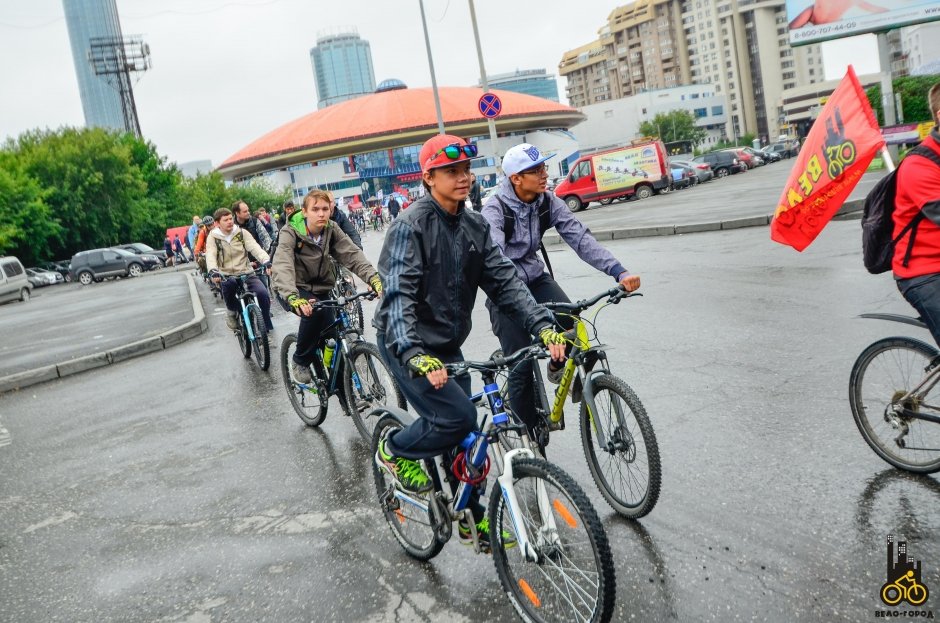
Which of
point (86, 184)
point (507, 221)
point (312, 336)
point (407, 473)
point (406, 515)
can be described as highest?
point (86, 184)

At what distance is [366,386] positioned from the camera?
5.71 m

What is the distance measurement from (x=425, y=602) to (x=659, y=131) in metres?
123

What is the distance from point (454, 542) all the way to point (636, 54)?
184 m

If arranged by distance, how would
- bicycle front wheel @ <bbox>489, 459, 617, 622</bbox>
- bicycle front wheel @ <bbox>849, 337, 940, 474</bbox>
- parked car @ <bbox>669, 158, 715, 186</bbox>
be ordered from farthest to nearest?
parked car @ <bbox>669, 158, 715, 186</bbox> → bicycle front wheel @ <bbox>849, 337, 940, 474</bbox> → bicycle front wheel @ <bbox>489, 459, 617, 622</bbox>

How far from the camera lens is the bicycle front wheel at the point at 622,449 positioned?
375 centimetres

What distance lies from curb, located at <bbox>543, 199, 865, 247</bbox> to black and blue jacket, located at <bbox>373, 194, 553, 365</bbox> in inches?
514

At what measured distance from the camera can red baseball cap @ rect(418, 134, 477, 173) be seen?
A: 3.34 m

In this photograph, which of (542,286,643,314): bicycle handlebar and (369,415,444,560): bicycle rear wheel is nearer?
(369,415,444,560): bicycle rear wheel

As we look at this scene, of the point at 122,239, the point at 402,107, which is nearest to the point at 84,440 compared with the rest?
the point at 122,239

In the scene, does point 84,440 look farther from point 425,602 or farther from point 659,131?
point 659,131

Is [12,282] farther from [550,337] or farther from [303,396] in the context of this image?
[550,337]

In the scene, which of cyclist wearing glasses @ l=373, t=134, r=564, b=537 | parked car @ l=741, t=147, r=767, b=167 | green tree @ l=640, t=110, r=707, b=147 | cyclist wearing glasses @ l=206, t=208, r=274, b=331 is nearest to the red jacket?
cyclist wearing glasses @ l=373, t=134, r=564, b=537

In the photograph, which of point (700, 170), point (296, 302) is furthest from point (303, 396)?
point (700, 170)

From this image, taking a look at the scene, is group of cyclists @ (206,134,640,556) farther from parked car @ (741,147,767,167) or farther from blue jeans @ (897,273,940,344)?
parked car @ (741,147,767,167)
